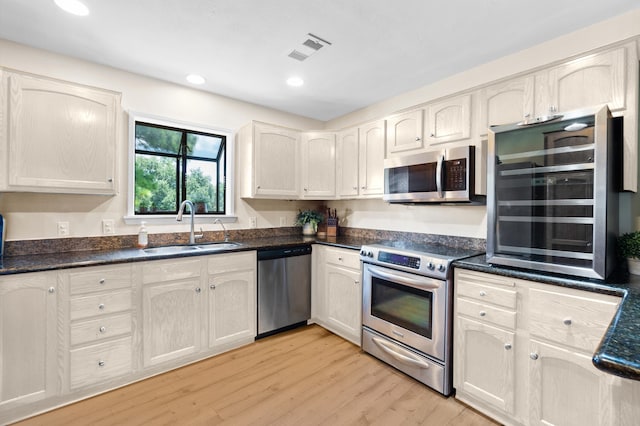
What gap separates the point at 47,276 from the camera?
182cm

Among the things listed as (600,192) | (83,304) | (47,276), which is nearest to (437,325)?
(600,192)

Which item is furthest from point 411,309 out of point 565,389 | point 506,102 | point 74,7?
point 74,7

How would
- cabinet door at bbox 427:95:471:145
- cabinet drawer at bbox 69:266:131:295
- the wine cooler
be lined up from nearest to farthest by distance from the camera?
the wine cooler < cabinet drawer at bbox 69:266:131:295 < cabinet door at bbox 427:95:471:145

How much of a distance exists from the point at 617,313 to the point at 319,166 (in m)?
2.82

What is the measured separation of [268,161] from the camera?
3.18 meters

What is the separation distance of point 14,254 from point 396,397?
2974 millimetres

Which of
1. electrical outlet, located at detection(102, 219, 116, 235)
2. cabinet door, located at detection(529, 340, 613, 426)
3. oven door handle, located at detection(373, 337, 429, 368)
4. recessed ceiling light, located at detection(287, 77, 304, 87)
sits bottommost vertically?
oven door handle, located at detection(373, 337, 429, 368)

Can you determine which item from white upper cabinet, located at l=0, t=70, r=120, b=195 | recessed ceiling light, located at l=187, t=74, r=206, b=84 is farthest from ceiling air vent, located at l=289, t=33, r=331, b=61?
white upper cabinet, located at l=0, t=70, r=120, b=195

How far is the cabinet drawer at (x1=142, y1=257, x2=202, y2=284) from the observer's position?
86.1 inches

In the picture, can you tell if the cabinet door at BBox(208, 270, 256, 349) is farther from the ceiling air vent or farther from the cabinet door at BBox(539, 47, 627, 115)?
the cabinet door at BBox(539, 47, 627, 115)

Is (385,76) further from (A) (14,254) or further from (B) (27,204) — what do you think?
(A) (14,254)

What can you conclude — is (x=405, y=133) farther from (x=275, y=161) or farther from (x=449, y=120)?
(x=275, y=161)

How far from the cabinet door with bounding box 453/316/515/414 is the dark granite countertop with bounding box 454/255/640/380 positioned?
0.37 meters

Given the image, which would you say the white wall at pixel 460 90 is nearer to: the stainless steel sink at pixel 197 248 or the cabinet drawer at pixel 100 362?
the stainless steel sink at pixel 197 248
